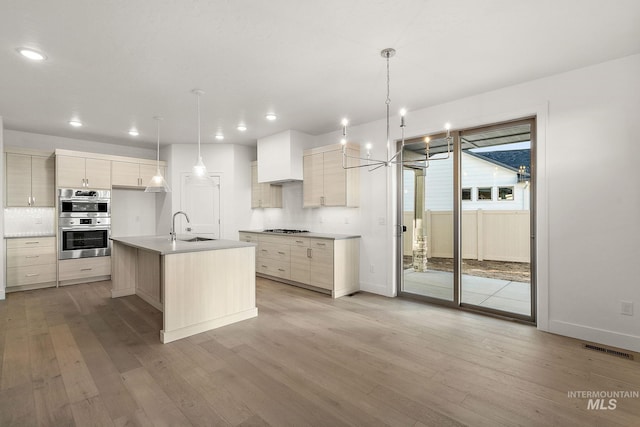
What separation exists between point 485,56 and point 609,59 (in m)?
1.19

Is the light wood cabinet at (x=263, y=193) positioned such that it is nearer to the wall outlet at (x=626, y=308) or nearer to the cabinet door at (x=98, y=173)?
the cabinet door at (x=98, y=173)

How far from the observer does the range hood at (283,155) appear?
5.29 meters

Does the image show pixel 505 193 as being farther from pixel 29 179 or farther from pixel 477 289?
pixel 29 179

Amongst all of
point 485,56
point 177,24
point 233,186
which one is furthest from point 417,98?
point 233,186

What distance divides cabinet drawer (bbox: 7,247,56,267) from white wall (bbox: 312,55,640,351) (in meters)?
6.92

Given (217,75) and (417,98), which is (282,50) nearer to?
(217,75)

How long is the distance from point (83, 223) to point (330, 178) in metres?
4.39

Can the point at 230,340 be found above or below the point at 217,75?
below

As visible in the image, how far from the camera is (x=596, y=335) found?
2.94 m

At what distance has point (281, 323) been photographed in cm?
347

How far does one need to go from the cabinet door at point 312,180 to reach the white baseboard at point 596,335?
11.1 feet

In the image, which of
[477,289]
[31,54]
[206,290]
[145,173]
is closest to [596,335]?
[477,289]

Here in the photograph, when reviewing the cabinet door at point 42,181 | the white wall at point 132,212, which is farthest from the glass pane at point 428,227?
the cabinet door at point 42,181

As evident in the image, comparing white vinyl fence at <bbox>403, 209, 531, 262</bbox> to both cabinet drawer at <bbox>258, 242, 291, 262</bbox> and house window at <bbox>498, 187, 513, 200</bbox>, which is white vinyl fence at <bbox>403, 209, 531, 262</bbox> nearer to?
house window at <bbox>498, 187, 513, 200</bbox>
